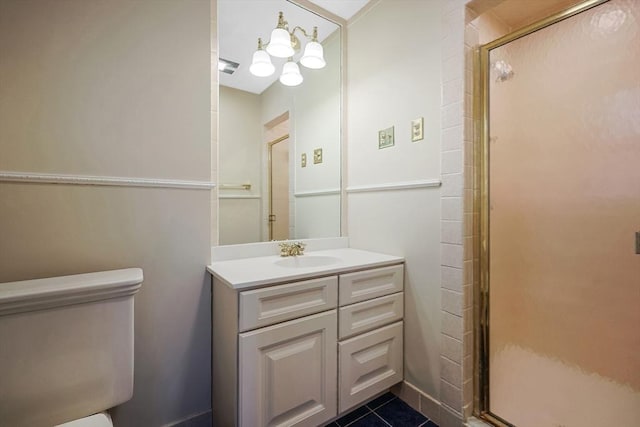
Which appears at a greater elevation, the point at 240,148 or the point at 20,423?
the point at 240,148

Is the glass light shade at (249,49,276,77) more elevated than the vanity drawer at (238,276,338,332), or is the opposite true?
the glass light shade at (249,49,276,77)

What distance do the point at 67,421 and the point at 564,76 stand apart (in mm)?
2390

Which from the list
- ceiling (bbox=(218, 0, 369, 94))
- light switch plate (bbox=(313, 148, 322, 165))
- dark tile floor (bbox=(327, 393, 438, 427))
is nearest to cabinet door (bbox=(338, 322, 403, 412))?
dark tile floor (bbox=(327, 393, 438, 427))

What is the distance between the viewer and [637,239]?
3.59 feet

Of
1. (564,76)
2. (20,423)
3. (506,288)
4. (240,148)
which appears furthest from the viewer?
(240,148)

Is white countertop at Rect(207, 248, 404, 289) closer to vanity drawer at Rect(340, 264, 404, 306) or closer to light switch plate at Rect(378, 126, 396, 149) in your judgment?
vanity drawer at Rect(340, 264, 404, 306)

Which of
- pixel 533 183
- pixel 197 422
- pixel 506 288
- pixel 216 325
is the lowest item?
A: pixel 197 422

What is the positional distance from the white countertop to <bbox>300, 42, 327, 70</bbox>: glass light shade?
1244 mm

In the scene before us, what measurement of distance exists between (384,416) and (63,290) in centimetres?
153

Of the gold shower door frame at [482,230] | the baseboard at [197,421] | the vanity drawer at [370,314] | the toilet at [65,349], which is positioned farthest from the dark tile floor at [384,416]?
the toilet at [65,349]

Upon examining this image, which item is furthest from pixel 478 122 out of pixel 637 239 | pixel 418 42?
pixel 637 239

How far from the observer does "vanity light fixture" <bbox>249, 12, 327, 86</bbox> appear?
1.63m

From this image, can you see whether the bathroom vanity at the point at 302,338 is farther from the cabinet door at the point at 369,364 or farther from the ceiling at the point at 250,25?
the ceiling at the point at 250,25

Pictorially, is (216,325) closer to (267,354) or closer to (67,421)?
(267,354)
